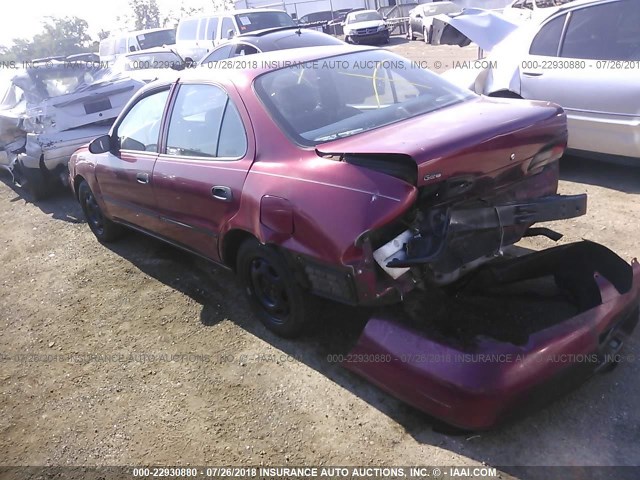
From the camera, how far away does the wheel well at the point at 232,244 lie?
3416mm

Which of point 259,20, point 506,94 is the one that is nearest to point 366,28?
point 259,20

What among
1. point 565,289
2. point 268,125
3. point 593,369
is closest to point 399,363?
point 593,369

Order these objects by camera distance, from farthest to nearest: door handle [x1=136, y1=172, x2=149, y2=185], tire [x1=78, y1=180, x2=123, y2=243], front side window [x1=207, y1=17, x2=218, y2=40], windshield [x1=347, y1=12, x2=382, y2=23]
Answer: windshield [x1=347, y1=12, x2=382, y2=23]
front side window [x1=207, y1=17, x2=218, y2=40]
tire [x1=78, y1=180, x2=123, y2=243]
door handle [x1=136, y1=172, x2=149, y2=185]

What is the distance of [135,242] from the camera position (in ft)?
18.7

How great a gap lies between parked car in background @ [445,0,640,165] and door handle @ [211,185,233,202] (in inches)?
134

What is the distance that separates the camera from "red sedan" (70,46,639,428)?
247 cm

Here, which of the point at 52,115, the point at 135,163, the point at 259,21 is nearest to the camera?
the point at 135,163

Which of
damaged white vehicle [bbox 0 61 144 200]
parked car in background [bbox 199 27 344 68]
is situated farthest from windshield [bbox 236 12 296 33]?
damaged white vehicle [bbox 0 61 144 200]

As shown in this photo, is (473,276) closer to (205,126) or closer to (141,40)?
(205,126)

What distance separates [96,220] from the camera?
5758 mm

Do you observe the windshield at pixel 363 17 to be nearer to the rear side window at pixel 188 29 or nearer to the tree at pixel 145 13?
the rear side window at pixel 188 29

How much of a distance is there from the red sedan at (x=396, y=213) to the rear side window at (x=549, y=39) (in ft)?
7.07

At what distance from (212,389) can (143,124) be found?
2.35m

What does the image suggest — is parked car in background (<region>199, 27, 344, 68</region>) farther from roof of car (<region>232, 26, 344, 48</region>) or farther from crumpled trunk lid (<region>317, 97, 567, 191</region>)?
crumpled trunk lid (<region>317, 97, 567, 191</region>)
